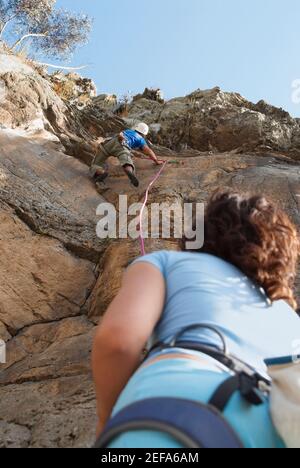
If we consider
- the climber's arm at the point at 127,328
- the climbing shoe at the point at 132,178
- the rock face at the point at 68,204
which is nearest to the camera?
the climber's arm at the point at 127,328

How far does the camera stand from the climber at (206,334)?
1.49 meters

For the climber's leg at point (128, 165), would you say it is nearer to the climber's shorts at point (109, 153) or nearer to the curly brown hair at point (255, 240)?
the climber's shorts at point (109, 153)

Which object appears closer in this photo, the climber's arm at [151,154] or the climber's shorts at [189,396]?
the climber's shorts at [189,396]

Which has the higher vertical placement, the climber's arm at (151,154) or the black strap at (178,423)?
the climber's arm at (151,154)

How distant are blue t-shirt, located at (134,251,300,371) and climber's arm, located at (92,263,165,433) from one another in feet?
0.20

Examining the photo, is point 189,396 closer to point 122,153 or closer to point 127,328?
point 127,328

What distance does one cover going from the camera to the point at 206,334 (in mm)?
1851

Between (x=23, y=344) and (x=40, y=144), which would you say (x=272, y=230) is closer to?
(x=23, y=344)

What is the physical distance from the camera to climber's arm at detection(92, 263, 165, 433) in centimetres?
182
